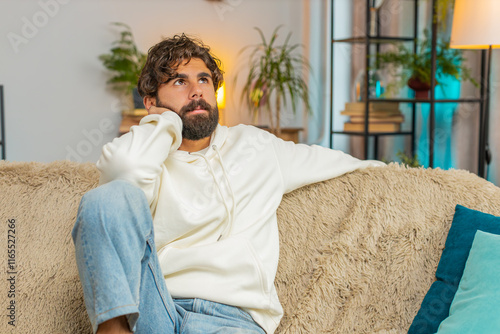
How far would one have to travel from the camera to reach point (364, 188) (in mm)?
1548

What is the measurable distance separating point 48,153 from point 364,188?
2432 mm

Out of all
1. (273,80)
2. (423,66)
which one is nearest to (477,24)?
(423,66)

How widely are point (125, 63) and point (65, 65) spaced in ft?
1.25

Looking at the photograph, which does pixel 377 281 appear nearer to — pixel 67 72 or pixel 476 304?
pixel 476 304

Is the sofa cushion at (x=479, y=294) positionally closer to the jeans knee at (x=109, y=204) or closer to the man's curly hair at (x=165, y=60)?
the jeans knee at (x=109, y=204)

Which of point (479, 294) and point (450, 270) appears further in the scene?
point (450, 270)

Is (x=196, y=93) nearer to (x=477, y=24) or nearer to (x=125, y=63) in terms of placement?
(x=477, y=24)

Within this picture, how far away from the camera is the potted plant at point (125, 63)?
10.9ft

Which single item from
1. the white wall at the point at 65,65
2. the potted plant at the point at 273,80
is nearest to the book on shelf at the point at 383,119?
the potted plant at the point at 273,80

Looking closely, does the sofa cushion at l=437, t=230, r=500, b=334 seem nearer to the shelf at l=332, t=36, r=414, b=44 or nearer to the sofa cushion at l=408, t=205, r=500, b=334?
the sofa cushion at l=408, t=205, r=500, b=334

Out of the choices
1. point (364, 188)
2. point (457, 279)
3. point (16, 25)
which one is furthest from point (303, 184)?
point (16, 25)

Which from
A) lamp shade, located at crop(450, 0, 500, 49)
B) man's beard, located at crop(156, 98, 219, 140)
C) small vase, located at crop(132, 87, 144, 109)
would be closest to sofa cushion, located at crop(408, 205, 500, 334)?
man's beard, located at crop(156, 98, 219, 140)

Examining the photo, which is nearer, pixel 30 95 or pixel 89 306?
pixel 89 306

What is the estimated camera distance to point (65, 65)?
11.0 ft
